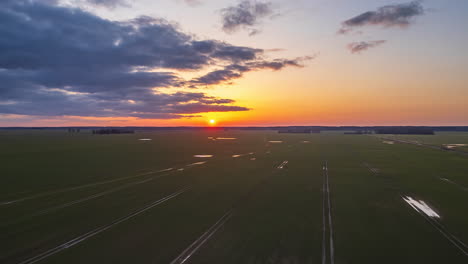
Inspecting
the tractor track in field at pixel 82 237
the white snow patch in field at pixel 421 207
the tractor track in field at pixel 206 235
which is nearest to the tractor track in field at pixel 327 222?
the tractor track in field at pixel 206 235

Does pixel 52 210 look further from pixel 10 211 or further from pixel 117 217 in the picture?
pixel 117 217

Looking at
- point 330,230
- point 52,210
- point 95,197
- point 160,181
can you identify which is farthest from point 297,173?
point 52,210

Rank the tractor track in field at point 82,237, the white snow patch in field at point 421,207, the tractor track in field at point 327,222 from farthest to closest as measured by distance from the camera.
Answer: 1. the white snow patch in field at point 421,207
2. the tractor track in field at point 327,222
3. the tractor track in field at point 82,237

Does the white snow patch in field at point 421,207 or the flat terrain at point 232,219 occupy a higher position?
the flat terrain at point 232,219

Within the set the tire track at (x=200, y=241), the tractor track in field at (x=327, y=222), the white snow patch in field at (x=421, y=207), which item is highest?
the tire track at (x=200, y=241)

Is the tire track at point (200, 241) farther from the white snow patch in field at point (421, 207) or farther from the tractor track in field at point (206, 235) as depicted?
the white snow patch in field at point (421, 207)

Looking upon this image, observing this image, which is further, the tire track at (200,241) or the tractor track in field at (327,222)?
the tractor track in field at (327,222)

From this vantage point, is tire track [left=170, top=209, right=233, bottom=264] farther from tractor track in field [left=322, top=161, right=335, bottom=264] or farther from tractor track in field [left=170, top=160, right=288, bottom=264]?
tractor track in field [left=322, top=161, right=335, bottom=264]

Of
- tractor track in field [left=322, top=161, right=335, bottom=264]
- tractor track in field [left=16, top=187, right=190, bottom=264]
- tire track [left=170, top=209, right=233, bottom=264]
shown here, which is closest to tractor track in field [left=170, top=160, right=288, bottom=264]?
tire track [left=170, top=209, right=233, bottom=264]

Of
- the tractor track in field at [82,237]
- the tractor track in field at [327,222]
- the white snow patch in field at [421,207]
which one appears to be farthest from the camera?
the white snow patch in field at [421,207]
